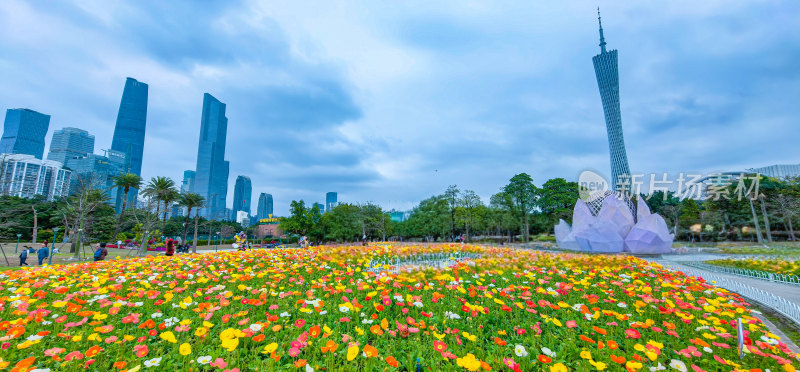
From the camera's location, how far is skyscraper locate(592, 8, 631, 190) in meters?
43.3

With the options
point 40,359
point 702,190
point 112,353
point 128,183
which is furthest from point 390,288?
point 702,190

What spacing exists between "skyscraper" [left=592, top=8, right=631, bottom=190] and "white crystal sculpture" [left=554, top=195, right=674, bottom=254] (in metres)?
22.4

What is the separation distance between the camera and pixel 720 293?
19.0ft

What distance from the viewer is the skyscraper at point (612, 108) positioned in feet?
142

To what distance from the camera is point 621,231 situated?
2359 centimetres

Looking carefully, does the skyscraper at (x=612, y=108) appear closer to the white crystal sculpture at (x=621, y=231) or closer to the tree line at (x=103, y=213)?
the white crystal sculpture at (x=621, y=231)

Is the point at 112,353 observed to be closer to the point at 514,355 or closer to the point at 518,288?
the point at 514,355

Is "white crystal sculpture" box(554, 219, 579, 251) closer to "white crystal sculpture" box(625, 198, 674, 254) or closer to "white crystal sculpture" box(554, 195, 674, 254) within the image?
"white crystal sculpture" box(554, 195, 674, 254)

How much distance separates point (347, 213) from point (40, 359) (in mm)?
43101

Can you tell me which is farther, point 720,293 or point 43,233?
point 43,233

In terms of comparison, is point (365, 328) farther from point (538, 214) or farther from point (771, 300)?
point (538, 214)

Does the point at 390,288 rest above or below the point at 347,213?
below

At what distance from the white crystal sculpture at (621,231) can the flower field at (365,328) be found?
18.9 m

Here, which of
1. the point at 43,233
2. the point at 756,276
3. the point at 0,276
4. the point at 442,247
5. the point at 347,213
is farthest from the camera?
the point at 347,213
